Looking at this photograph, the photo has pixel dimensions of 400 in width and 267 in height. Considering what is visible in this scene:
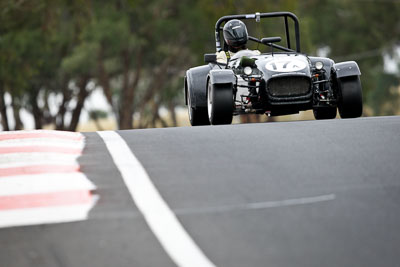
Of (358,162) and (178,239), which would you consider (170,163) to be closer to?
(358,162)

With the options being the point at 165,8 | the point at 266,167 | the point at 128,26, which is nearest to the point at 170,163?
the point at 266,167

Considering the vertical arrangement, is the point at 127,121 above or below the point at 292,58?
below

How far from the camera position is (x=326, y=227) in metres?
5.40

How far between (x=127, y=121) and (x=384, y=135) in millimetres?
31861

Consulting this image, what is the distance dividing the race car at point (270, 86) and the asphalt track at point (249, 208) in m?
3.30

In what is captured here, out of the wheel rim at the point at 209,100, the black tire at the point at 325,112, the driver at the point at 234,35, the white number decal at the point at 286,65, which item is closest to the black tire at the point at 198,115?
the wheel rim at the point at 209,100

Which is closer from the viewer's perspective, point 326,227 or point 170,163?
point 326,227

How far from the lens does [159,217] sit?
551 cm

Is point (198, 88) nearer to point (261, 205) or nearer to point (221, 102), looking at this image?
point (221, 102)

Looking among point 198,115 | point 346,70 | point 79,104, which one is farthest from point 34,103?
point 346,70

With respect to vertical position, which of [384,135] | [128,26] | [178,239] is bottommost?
[128,26]

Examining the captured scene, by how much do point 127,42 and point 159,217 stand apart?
3173cm

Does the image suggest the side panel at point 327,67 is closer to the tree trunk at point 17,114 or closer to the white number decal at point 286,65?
the white number decal at point 286,65

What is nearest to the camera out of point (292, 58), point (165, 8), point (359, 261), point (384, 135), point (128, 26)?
point (359, 261)
